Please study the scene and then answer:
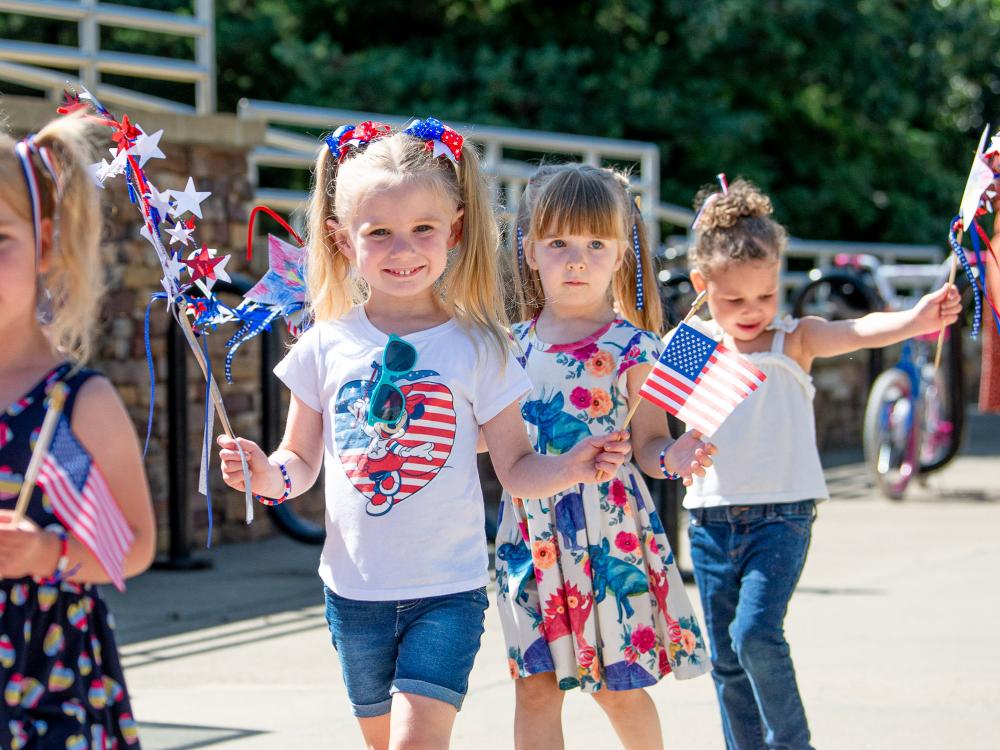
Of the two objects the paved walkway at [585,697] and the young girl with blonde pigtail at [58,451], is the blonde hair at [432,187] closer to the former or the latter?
the young girl with blonde pigtail at [58,451]

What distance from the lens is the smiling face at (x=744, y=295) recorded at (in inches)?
168

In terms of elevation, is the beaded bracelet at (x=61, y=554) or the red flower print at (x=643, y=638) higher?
the beaded bracelet at (x=61, y=554)

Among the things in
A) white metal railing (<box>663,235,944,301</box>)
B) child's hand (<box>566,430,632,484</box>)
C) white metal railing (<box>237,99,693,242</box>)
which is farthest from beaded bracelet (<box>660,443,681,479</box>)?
white metal railing (<box>663,235,944,301</box>)

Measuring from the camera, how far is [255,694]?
5.35 m

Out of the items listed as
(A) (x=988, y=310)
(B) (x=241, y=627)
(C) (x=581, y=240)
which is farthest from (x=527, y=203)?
(B) (x=241, y=627)

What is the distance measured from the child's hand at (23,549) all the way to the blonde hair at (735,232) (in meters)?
2.36

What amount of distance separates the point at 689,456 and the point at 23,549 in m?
1.53

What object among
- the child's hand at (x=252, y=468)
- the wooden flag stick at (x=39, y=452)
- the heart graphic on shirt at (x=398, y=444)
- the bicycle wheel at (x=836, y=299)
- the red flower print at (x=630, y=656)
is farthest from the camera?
the bicycle wheel at (x=836, y=299)

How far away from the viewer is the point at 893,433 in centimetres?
1058

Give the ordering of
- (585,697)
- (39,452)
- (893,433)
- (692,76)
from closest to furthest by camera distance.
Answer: (39,452) → (585,697) → (893,433) → (692,76)

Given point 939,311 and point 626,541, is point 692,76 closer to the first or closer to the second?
point 939,311

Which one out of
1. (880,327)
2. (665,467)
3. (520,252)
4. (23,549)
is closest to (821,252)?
(880,327)

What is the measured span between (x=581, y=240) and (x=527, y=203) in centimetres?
19

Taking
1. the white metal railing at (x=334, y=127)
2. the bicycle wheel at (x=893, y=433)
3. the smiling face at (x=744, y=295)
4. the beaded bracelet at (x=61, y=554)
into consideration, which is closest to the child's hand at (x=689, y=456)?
the smiling face at (x=744, y=295)
